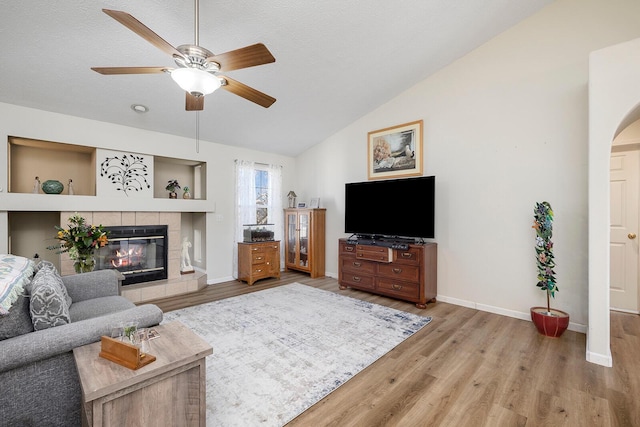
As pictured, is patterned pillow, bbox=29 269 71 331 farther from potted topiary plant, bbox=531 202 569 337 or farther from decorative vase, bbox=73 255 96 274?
potted topiary plant, bbox=531 202 569 337

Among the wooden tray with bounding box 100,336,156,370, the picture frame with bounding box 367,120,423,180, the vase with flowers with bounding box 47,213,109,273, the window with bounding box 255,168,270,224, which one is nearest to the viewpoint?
the wooden tray with bounding box 100,336,156,370

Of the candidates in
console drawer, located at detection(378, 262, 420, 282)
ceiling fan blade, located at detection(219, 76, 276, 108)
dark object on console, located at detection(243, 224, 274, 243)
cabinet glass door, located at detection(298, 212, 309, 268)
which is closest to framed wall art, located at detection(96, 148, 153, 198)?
dark object on console, located at detection(243, 224, 274, 243)

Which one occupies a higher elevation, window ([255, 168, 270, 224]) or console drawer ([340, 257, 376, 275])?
window ([255, 168, 270, 224])

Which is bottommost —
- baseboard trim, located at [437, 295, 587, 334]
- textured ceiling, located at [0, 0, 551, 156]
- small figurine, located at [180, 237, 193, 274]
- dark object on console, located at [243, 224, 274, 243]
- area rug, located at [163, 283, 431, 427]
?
area rug, located at [163, 283, 431, 427]

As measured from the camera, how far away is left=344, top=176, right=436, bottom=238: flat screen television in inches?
149

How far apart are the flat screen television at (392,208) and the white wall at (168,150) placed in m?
1.97

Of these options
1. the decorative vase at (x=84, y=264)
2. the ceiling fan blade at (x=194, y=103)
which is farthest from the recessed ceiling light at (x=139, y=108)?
the decorative vase at (x=84, y=264)

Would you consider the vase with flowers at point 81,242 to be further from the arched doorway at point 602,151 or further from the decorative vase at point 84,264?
the arched doorway at point 602,151

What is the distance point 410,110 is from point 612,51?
222 centimetres

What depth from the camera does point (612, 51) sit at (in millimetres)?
2289

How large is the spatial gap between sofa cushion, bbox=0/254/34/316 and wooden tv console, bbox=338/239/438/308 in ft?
11.5

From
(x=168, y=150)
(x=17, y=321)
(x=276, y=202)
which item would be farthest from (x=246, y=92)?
(x=276, y=202)

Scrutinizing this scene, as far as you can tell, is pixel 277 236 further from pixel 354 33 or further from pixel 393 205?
pixel 354 33

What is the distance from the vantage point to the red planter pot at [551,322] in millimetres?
2746
